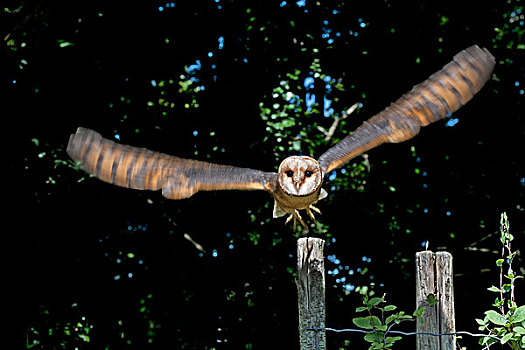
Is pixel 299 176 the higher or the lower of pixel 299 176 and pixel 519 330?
the higher

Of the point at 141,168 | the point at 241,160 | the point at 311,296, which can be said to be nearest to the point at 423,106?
the point at 311,296

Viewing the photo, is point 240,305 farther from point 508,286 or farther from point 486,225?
point 508,286

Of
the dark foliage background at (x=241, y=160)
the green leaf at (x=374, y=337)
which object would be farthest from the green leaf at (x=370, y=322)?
the dark foliage background at (x=241, y=160)

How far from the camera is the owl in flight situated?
2.05m

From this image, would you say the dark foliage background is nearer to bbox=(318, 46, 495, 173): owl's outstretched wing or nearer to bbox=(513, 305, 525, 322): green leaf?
bbox=(318, 46, 495, 173): owl's outstretched wing

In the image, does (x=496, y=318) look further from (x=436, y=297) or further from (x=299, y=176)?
(x=299, y=176)

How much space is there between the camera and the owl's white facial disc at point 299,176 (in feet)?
7.09

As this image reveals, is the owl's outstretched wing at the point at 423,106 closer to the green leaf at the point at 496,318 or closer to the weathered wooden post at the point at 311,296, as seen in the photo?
the weathered wooden post at the point at 311,296

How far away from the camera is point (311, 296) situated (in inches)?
77.2

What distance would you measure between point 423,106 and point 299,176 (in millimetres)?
487

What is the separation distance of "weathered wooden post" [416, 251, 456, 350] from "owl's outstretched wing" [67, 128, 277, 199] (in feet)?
2.16

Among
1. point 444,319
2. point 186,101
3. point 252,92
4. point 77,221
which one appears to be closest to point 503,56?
point 252,92

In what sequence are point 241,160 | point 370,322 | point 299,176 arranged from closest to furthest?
point 370,322 → point 299,176 → point 241,160

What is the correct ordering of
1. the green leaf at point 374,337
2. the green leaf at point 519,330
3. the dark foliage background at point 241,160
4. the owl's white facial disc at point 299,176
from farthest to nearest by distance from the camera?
the dark foliage background at point 241,160, the owl's white facial disc at point 299,176, the green leaf at point 374,337, the green leaf at point 519,330
